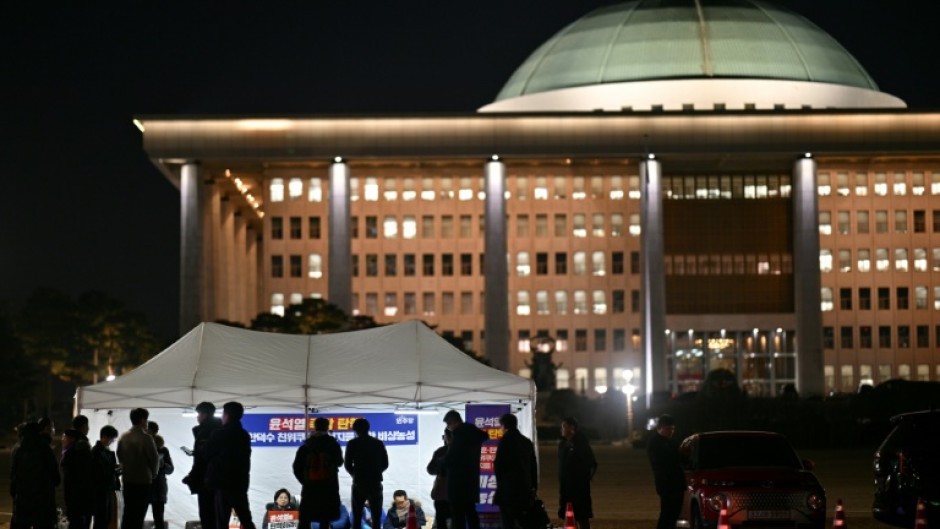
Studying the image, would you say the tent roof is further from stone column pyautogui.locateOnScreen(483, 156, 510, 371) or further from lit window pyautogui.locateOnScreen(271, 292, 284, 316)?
lit window pyautogui.locateOnScreen(271, 292, 284, 316)

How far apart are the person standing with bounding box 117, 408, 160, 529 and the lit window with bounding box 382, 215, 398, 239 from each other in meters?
96.2

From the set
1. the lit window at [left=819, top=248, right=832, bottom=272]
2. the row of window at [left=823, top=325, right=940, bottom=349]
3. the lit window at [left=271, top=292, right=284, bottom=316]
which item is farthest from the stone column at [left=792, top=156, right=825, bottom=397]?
the lit window at [left=271, top=292, right=284, bottom=316]

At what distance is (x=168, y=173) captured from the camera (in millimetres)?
104812

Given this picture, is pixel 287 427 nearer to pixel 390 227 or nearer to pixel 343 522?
pixel 343 522


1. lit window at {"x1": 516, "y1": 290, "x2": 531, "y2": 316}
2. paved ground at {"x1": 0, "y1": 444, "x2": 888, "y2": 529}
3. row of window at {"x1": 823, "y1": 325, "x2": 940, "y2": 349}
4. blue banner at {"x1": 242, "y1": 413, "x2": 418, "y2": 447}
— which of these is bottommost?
paved ground at {"x1": 0, "y1": 444, "x2": 888, "y2": 529}

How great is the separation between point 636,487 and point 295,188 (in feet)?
260

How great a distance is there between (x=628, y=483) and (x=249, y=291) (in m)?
90.6

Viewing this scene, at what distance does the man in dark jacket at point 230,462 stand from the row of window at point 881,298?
103 metres

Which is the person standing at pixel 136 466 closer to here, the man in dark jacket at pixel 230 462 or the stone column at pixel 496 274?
the man in dark jacket at pixel 230 462

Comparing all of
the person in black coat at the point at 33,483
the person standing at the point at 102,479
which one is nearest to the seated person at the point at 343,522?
the person standing at the point at 102,479

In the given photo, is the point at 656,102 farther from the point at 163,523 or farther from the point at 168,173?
the point at 163,523

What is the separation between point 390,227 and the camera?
389 ft

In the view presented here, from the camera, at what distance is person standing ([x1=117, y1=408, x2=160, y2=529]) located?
21.9 m

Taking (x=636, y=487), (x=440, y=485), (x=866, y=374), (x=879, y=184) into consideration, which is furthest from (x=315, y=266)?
(x=440, y=485)
